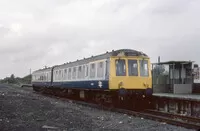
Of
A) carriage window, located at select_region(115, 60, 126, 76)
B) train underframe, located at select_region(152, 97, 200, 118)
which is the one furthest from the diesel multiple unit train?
train underframe, located at select_region(152, 97, 200, 118)

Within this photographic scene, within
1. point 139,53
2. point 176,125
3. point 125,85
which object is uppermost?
point 139,53

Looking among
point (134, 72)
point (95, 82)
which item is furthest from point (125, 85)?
point (95, 82)

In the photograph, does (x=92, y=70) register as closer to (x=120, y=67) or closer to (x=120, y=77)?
(x=120, y=67)

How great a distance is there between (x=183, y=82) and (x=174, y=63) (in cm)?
149

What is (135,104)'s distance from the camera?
65.7 feet

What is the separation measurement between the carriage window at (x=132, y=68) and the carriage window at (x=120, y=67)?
0.96ft

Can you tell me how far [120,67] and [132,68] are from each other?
2.26ft

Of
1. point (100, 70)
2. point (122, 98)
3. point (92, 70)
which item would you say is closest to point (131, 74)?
point (122, 98)

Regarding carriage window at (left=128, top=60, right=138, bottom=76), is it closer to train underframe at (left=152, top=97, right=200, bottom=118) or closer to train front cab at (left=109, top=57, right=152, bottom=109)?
train front cab at (left=109, top=57, right=152, bottom=109)

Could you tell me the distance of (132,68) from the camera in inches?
755

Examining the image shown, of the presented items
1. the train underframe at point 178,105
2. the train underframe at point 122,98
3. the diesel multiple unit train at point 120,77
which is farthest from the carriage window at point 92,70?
the train underframe at point 178,105

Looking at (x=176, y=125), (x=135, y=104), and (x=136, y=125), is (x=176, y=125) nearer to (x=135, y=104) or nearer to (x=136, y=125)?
(x=136, y=125)

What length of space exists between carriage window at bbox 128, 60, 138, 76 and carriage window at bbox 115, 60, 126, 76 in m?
0.29

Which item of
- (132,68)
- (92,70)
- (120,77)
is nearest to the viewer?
(120,77)
